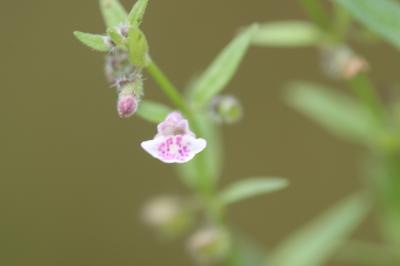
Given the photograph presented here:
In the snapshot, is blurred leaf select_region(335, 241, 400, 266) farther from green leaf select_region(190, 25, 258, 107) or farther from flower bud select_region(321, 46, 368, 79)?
green leaf select_region(190, 25, 258, 107)

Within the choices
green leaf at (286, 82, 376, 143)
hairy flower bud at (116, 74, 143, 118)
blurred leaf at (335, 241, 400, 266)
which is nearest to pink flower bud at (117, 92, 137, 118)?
hairy flower bud at (116, 74, 143, 118)

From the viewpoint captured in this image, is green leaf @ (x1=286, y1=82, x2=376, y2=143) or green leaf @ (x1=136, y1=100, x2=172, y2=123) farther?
green leaf @ (x1=286, y1=82, x2=376, y2=143)

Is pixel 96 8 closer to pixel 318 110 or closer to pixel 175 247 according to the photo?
pixel 175 247

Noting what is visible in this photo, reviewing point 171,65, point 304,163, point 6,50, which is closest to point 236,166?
point 304,163

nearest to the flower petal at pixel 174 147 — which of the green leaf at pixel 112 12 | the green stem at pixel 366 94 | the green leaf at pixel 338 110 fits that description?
the green leaf at pixel 112 12

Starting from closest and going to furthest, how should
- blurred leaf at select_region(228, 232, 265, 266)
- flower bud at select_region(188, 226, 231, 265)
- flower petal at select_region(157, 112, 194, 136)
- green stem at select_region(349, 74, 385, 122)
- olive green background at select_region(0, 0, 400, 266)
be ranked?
flower petal at select_region(157, 112, 194, 136), flower bud at select_region(188, 226, 231, 265), green stem at select_region(349, 74, 385, 122), blurred leaf at select_region(228, 232, 265, 266), olive green background at select_region(0, 0, 400, 266)

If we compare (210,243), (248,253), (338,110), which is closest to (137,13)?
(210,243)
